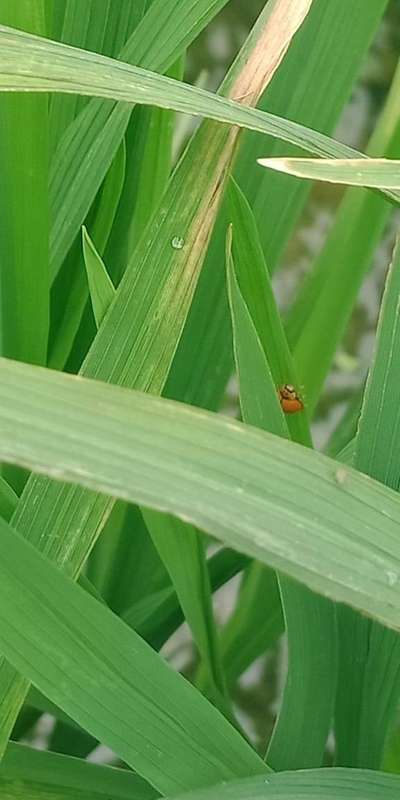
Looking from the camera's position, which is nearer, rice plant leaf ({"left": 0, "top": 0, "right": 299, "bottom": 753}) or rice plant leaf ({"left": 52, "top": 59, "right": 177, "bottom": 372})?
rice plant leaf ({"left": 0, "top": 0, "right": 299, "bottom": 753})

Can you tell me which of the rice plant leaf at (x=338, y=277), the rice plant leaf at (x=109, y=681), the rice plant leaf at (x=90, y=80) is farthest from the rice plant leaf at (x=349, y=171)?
the rice plant leaf at (x=338, y=277)

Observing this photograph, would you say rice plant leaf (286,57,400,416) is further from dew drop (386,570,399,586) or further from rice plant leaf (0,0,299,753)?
dew drop (386,570,399,586)

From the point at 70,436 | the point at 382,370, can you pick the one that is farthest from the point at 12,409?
the point at 382,370

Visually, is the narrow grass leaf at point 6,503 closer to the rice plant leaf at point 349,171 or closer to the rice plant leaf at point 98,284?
the rice plant leaf at point 98,284

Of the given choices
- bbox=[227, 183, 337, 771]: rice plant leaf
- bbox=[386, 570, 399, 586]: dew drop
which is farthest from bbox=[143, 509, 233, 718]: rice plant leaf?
bbox=[386, 570, 399, 586]: dew drop

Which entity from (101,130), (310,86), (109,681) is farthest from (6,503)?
(310,86)

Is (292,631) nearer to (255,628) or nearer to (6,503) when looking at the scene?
(6,503)
